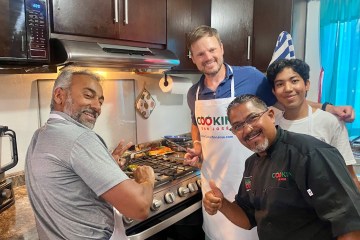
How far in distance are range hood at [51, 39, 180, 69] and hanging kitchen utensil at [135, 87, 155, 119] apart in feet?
1.70

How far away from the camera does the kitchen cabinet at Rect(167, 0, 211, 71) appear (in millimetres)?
1850

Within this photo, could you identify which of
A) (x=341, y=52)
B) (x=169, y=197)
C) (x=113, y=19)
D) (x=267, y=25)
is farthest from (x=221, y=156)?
(x=341, y=52)

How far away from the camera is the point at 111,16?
1.48 metres

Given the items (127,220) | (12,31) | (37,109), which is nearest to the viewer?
(12,31)

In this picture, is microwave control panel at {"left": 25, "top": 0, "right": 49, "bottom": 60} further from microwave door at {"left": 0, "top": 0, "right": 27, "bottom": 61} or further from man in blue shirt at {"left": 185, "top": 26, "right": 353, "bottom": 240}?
man in blue shirt at {"left": 185, "top": 26, "right": 353, "bottom": 240}

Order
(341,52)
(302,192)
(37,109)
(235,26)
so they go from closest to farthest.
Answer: (302,192), (37,109), (235,26), (341,52)

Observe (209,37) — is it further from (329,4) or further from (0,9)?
(329,4)

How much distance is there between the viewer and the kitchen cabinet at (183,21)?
1850 millimetres

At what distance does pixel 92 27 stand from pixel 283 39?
121cm

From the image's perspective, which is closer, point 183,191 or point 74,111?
point 74,111

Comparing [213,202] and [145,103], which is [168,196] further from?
[145,103]

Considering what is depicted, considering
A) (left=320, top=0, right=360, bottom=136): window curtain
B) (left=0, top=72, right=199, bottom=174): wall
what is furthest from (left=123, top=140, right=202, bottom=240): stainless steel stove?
(left=320, top=0, right=360, bottom=136): window curtain

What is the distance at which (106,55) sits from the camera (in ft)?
4.45

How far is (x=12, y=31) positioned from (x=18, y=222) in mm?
784
